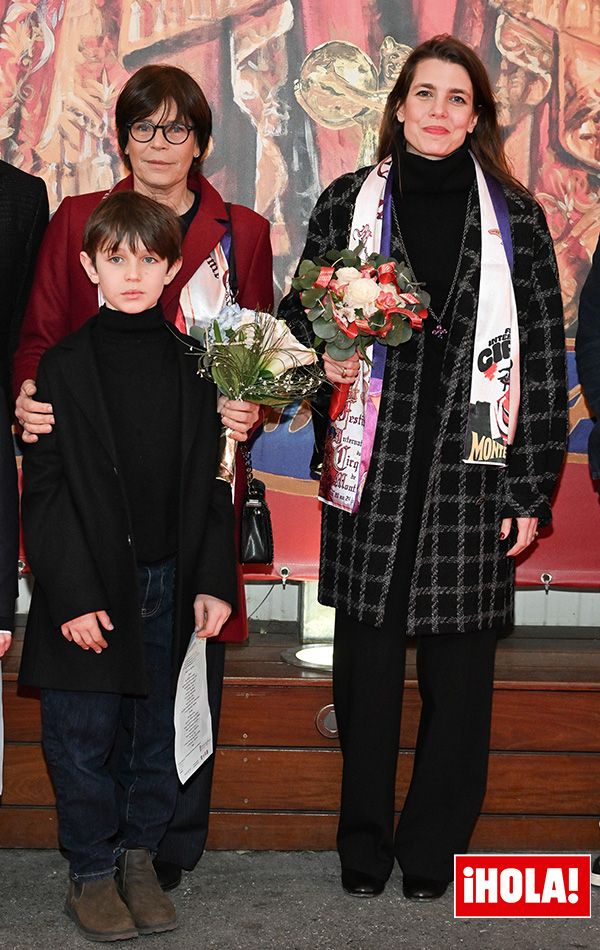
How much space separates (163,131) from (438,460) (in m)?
0.93

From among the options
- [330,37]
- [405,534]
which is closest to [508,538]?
[405,534]

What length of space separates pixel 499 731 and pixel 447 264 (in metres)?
Result: 1.17

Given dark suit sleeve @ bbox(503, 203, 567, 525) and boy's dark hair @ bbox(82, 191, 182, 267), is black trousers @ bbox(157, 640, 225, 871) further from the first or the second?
boy's dark hair @ bbox(82, 191, 182, 267)

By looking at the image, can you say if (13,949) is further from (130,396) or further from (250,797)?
(130,396)

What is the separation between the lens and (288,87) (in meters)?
3.54

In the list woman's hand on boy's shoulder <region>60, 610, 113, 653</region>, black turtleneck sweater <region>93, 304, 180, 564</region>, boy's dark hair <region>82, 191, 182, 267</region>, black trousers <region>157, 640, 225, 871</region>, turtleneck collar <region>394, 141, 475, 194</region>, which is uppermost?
turtleneck collar <region>394, 141, 475, 194</region>

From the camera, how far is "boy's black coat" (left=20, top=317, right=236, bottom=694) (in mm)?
2455

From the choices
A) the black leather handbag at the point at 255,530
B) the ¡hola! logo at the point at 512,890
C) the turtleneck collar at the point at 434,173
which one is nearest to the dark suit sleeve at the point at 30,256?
the black leather handbag at the point at 255,530

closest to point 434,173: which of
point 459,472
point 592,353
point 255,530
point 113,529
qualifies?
point 592,353

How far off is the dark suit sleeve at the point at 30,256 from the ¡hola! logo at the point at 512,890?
1557mm

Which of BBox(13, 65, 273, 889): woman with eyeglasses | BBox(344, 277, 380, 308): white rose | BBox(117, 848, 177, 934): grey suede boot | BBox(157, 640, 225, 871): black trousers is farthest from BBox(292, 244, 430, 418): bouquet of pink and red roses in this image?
BBox(117, 848, 177, 934): grey suede boot

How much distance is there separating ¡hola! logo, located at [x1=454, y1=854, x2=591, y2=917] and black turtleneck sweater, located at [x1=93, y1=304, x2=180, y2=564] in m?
1.03

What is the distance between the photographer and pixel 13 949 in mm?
2549

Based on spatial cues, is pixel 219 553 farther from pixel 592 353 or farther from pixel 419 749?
pixel 592 353
